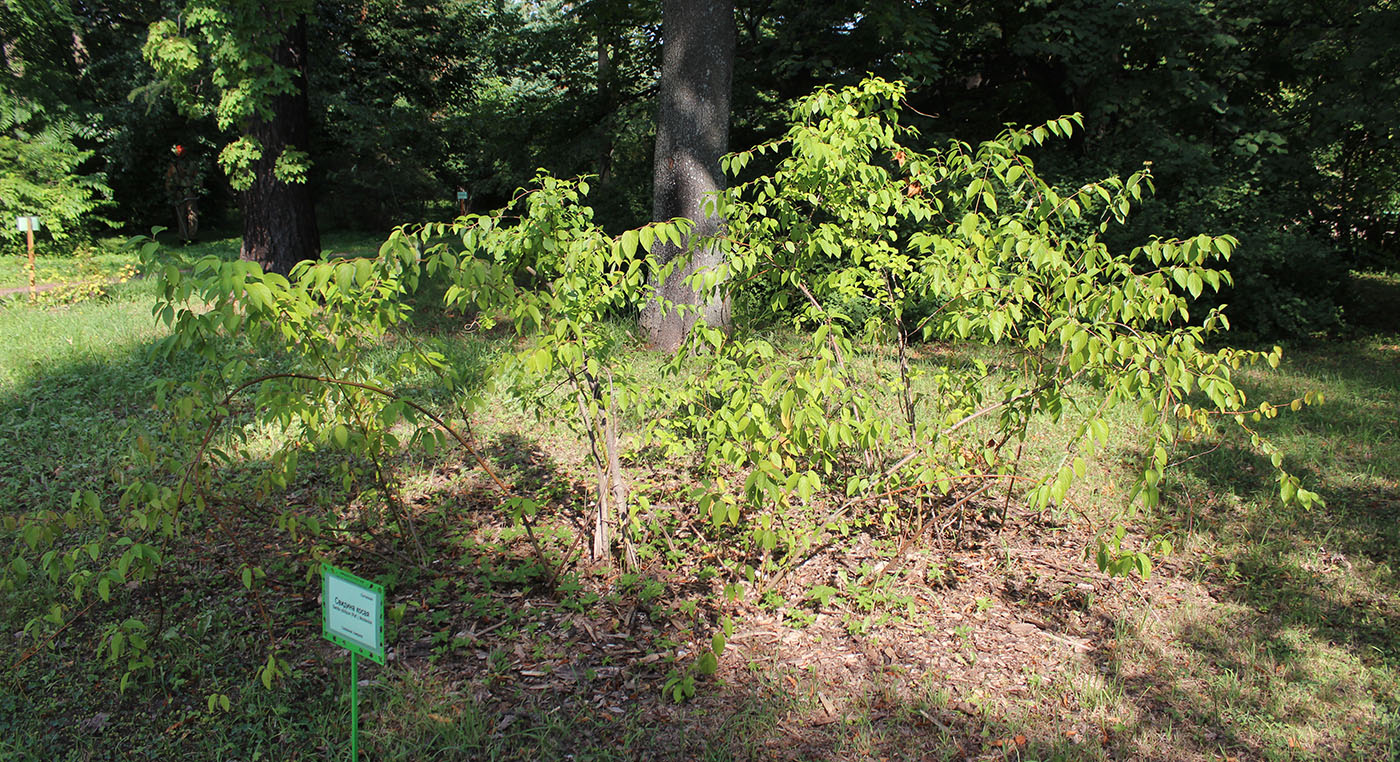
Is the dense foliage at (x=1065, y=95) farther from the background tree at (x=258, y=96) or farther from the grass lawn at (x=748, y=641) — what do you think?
the grass lawn at (x=748, y=641)

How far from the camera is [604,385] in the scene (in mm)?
3516

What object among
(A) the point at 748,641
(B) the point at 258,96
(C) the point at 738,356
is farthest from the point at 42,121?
(A) the point at 748,641

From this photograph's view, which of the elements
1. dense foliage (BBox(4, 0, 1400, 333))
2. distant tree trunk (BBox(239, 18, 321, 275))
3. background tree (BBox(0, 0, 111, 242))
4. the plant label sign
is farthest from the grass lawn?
background tree (BBox(0, 0, 111, 242))

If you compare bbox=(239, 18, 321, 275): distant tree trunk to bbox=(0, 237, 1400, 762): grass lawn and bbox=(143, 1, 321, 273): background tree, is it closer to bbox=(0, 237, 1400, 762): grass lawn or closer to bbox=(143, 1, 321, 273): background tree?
bbox=(143, 1, 321, 273): background tree

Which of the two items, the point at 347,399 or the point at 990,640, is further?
the point at 990,640

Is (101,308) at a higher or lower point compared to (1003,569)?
higher

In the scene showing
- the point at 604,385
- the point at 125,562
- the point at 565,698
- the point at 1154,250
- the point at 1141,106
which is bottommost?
the point at 565,698

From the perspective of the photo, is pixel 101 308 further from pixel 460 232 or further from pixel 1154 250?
pixel 1154 250

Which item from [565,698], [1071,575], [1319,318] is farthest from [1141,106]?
[565,698]

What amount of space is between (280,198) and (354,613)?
8.55 meters

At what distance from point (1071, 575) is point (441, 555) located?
2999 mm

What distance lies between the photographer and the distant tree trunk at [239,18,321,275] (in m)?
9.16

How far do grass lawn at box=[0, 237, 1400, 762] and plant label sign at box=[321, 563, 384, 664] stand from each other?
0.49m

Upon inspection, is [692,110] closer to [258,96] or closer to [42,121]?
[258,96]
